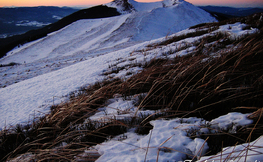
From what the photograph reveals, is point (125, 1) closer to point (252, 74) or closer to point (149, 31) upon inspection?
point (149, 31)

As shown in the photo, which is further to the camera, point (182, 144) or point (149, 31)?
point (149, 31)

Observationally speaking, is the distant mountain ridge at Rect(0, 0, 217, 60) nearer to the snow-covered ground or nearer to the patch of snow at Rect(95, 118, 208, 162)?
the snow-covered ground

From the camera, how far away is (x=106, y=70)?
20.0 ft

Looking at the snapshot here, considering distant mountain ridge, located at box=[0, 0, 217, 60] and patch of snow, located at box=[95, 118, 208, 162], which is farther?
distant mountain ridge, located at box=[0, 0, 217, 60]

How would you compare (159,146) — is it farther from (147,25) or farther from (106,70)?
(147,25)

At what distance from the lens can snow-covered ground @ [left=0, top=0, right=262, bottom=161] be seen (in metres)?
1.51

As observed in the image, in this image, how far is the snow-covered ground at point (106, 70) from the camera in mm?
Result: 1510

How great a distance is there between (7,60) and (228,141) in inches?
1170

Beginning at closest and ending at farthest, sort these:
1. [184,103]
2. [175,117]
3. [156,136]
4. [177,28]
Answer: [156,136] < [175,117] < [184,103] < [177,28]

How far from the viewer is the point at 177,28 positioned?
28.1m

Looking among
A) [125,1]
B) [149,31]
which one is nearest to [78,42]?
[149,31]

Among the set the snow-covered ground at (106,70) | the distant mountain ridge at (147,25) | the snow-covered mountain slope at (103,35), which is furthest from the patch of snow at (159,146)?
the distant mountain ridge at (147,25)

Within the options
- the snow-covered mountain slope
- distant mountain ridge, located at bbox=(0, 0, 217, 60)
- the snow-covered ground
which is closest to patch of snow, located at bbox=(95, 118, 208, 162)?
the snow-covered ground

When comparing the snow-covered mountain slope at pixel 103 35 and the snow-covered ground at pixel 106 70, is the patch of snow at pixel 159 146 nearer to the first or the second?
the snow-covered ground at pixel 106 70
